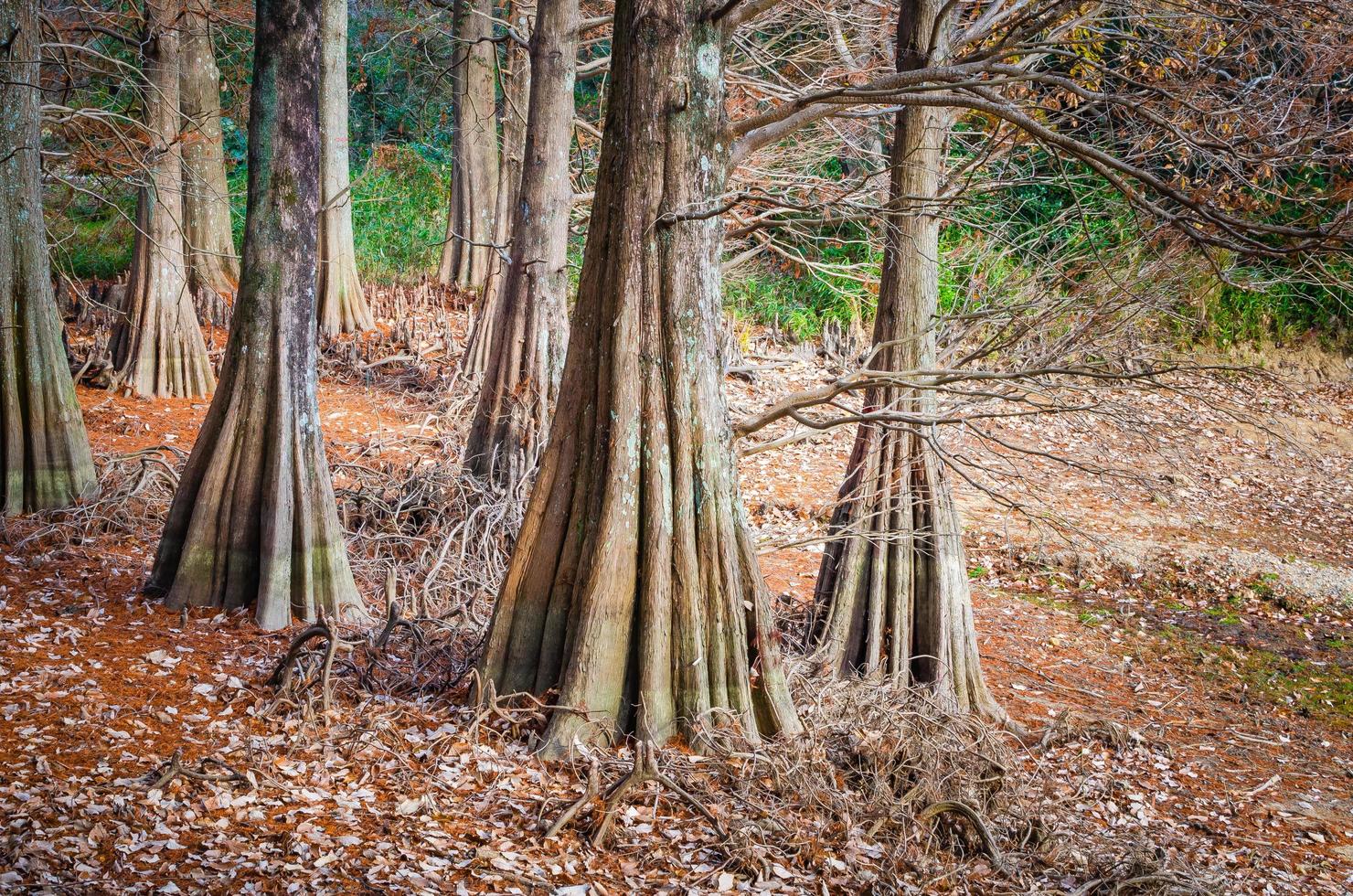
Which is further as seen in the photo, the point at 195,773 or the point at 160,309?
the point at 160,309

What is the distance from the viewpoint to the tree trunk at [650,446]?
489 centimetres

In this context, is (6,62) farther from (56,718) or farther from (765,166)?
(765,166)

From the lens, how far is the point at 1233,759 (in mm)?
7254

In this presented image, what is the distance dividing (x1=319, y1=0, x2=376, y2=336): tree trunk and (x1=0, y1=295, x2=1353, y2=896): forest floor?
2.58 metres

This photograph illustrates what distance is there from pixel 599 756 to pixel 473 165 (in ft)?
43.2

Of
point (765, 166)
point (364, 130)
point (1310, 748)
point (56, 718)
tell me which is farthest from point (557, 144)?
point (364, 130)

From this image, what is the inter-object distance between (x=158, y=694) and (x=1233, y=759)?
6.94 metres

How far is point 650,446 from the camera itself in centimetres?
498

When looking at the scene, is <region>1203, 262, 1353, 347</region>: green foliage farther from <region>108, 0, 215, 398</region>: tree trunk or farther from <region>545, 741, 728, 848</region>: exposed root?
<region>108, 0, 215, 398</region>: tree trunk

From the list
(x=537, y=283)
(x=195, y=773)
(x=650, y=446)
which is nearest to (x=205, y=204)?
(x=537, y=283)

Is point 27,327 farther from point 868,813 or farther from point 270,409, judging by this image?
point 868,813

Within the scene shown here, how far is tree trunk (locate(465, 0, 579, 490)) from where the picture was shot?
916cm

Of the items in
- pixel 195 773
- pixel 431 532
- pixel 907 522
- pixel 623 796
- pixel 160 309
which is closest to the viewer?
pixel 195 773

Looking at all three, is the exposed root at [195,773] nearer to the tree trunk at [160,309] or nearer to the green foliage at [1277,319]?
the tree trunk at [160,309]
